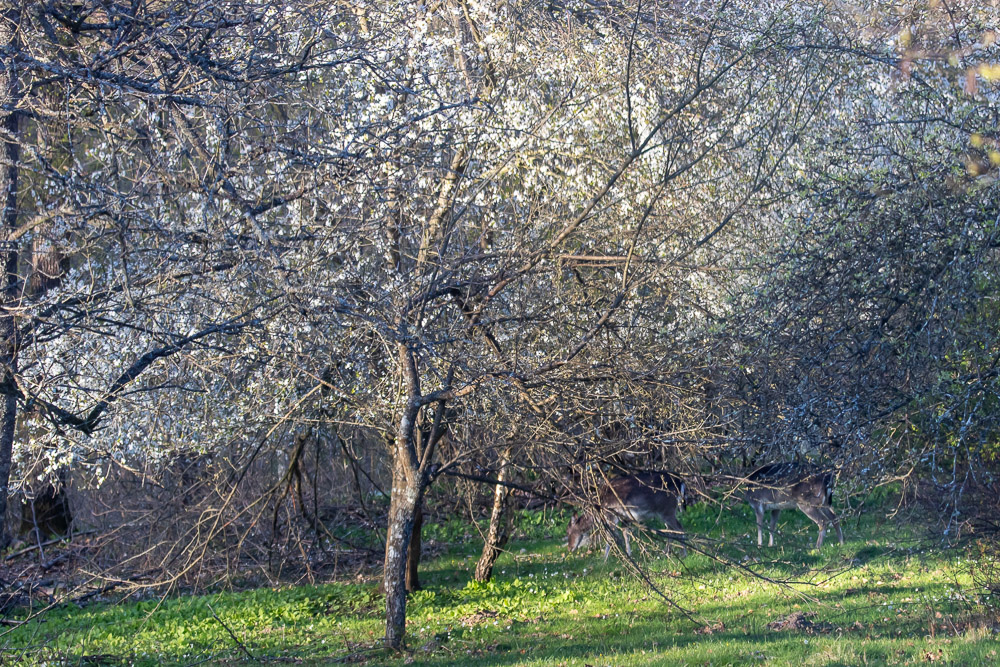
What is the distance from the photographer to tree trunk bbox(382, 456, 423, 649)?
9.30 m

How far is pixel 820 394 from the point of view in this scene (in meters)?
7.34

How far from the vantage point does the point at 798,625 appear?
9992 millimetres

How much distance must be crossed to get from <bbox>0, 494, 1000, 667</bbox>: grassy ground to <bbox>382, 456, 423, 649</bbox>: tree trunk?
0.88ft

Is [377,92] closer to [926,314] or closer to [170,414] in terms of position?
[170,414]

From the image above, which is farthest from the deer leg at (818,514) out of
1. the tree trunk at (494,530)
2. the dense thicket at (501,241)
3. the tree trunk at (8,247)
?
the tree trunk at (8,247)

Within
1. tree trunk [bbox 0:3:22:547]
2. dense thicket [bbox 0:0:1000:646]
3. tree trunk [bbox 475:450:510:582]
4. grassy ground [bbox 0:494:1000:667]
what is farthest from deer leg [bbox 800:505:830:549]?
tree trunk [bbox 0:3:22:547]

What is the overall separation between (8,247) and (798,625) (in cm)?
867

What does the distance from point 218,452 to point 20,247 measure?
13.3ft

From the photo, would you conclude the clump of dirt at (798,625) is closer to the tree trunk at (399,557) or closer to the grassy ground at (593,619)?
the grassy ground at (593,619)

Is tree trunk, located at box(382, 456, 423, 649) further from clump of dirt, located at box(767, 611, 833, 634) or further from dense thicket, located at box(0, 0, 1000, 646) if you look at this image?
clump of dirt, located at box(767, 611, 833, 634)

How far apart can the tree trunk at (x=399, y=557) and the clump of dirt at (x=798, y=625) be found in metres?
4.08

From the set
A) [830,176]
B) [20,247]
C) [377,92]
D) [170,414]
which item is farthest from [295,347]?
[830,176]

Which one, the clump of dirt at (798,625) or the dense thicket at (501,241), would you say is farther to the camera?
the clump of dirt at (798,625)

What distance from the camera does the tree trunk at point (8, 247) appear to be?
21.3 feet
